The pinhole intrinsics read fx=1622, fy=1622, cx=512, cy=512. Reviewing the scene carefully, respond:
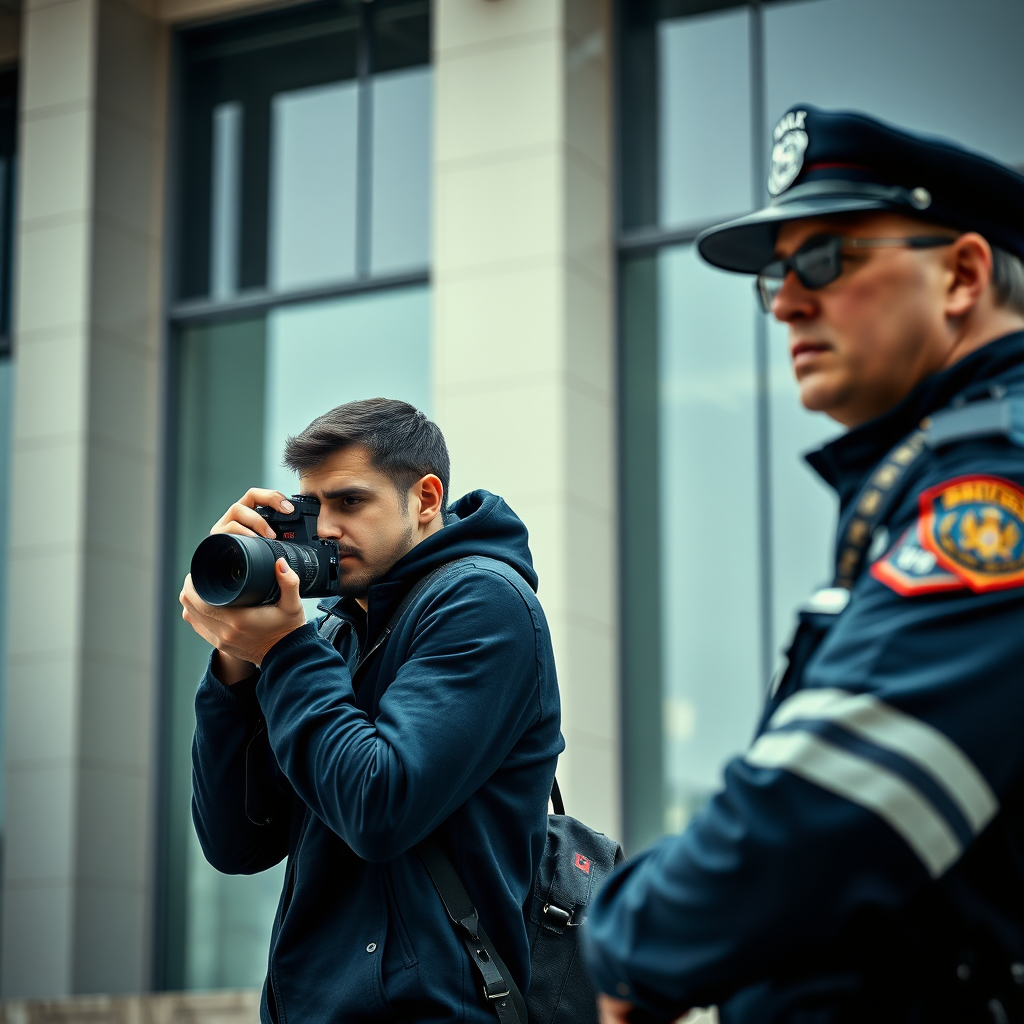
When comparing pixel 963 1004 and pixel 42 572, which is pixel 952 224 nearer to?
pixel 963 1004

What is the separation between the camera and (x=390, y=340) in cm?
982

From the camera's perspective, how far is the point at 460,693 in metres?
2.60

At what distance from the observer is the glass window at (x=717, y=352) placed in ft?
27.8

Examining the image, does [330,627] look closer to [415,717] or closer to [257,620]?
[257,620]

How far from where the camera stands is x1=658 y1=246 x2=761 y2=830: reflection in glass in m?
8.53


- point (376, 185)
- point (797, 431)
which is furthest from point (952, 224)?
point (376, 185)

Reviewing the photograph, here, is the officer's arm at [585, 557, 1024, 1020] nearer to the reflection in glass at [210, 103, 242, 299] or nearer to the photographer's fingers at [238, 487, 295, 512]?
the photographer's fingers at [238, 487, 295, 512]

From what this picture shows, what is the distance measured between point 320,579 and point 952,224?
1408mm

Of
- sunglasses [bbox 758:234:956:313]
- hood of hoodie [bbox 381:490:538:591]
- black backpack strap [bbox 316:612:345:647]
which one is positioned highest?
sunglasses [bbox 758:234:956:313]

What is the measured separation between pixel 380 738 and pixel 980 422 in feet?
3.91

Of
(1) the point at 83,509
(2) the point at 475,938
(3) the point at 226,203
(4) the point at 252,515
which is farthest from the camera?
(3) the point at 226,203

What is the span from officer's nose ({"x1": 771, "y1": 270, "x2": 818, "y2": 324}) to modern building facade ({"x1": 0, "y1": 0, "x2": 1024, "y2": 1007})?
6.48m

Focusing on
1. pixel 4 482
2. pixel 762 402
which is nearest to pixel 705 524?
pixel 762 402

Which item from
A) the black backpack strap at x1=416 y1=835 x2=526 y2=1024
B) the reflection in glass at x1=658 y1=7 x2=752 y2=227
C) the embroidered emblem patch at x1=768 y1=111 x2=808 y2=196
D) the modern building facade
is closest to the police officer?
the embroidered emblem patch at x1=768 y1=111 x2=808 y2=196
